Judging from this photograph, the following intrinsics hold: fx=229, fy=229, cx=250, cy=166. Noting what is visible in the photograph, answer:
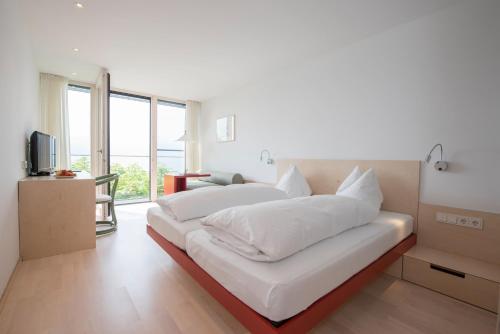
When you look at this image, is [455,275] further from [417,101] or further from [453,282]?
[417,101]

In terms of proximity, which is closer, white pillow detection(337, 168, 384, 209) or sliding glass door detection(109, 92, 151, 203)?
white pillow detection(337, 168, 384, 209)

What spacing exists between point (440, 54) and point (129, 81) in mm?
4588

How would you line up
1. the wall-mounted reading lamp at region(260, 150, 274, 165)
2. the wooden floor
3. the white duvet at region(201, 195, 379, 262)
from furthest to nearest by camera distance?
the wall-mounted reading lamp at region(260, 150, 274, 165) → the wooden floor → the white duvet at region(201, 195, 379, 262)

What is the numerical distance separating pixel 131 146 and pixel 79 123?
1.06m

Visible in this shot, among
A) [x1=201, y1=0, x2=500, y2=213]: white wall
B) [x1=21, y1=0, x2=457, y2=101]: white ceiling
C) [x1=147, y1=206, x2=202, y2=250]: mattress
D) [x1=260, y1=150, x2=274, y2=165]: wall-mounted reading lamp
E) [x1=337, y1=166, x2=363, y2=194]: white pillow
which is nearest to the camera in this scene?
[x1=147, y1=206, x2=202, y2=250]: mattress

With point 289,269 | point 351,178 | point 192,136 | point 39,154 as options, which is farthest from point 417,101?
point 192,136

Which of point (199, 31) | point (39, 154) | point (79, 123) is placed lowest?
point (39, 154)

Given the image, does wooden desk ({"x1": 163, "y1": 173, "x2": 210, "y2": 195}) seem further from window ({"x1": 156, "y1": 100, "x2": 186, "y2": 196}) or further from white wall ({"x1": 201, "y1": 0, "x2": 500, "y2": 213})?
white wall ({"x1": 201, "y1": 0, "x2": 500, "y2": 213})

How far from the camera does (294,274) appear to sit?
1074mm

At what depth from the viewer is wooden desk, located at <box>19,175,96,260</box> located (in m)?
2.32

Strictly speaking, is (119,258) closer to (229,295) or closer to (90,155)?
(229,295)

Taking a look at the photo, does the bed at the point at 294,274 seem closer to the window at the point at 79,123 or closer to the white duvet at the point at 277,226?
the white duvet at the point at 277,226

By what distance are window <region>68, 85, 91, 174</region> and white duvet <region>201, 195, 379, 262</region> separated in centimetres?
434

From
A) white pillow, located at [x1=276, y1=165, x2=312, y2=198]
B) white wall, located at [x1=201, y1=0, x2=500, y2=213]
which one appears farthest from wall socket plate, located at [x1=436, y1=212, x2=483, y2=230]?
white pillow, located at [x1=276, y1=165, x2=312, y2=198]
